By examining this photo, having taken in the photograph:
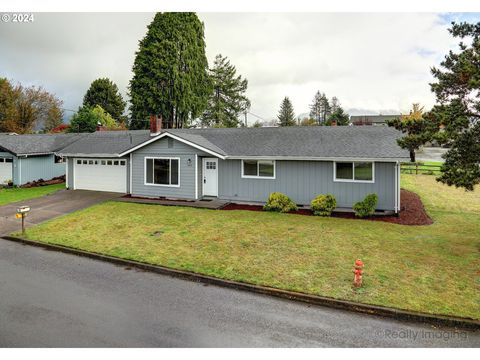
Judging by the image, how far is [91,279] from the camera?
8.55 meters

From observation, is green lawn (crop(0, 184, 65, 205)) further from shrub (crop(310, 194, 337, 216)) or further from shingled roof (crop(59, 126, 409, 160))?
shrub (crop(310, 194, 337, 216))

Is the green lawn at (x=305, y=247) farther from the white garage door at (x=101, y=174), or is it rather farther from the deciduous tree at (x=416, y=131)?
the white garage door at (x=101, y=174)

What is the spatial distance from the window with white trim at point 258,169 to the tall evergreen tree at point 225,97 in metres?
37.2

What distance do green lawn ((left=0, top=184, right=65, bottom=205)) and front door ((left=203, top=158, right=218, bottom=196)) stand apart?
11.6m

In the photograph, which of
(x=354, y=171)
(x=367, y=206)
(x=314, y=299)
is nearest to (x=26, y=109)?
(x=354, y=171)

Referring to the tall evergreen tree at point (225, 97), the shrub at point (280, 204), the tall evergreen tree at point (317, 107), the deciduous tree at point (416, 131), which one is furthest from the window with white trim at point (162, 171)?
the tall evergreen tree at point (317, 107)

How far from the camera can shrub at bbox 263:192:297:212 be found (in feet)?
53.4

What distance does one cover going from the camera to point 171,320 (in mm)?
6379

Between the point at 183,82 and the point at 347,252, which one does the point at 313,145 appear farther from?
the point at 183,82

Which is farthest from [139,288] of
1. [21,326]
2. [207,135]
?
[207,135]

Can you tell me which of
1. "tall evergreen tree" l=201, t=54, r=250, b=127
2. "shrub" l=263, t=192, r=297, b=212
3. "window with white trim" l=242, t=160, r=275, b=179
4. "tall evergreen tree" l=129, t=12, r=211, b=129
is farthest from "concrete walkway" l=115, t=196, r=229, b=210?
"tall evergreen tree" l=201, t=54, r=250, b=127

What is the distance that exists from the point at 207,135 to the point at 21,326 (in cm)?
1677

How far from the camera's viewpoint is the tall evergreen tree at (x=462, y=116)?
9.42 metres

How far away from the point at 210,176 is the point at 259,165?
311cm
